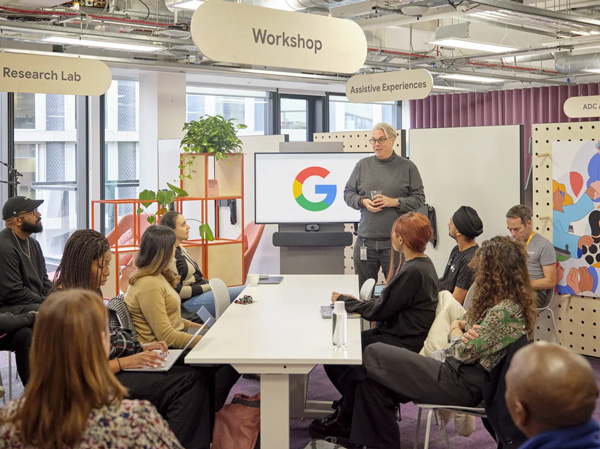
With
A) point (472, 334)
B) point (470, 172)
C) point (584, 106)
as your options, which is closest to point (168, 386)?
point (472, 334)

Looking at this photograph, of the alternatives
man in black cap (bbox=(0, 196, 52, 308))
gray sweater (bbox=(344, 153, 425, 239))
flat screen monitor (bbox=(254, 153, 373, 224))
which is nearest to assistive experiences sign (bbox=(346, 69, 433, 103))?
flat screen monitor (bbox=(254, 153, 373, 224))

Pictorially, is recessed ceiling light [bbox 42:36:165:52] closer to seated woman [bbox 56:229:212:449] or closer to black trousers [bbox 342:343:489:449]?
seated woman [bbox 56:229:212:449]

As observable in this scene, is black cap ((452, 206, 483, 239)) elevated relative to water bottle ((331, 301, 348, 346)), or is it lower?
elevated

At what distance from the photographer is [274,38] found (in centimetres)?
348

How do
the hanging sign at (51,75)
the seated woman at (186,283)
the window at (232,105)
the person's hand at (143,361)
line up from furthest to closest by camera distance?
the window at (232,105) → the hanging sign at (51,75) → the seated woman at (186,283) → the person's hand at (143,361)

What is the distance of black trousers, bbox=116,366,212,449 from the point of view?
316 centimetres

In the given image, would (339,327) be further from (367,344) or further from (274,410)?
(367,344)

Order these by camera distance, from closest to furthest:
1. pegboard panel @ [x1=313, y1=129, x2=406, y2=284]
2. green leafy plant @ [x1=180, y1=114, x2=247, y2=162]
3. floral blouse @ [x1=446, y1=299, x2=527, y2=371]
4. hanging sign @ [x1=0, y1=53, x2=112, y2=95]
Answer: floral blouse @ [x1=446, y1=299, x2=527, y2=371] < hanging sign @ [x1=0, y1=53, x2=112, y2=95] < pegboard panel @ [x1=313, y1=129, x2=406, y2=284] < green leafy plant @ [x1=180, y1=114, x2=247, y2=162]

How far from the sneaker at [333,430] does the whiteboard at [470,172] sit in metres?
3.01

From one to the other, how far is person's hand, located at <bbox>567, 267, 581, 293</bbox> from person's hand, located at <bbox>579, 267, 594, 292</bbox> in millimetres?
29

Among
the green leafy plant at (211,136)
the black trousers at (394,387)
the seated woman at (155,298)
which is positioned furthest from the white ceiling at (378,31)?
the black trousers at (394,387)

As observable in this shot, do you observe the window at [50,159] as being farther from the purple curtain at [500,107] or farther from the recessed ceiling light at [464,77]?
the purple curtain at [500,107]

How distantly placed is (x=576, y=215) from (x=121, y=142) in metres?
6.33

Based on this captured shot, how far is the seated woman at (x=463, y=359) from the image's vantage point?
9.96ft
